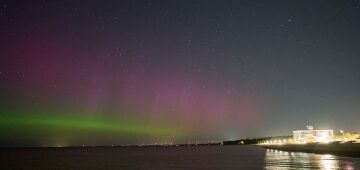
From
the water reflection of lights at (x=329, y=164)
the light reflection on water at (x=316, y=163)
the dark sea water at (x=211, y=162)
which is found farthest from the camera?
the dark sea water at (x=211, y=162)

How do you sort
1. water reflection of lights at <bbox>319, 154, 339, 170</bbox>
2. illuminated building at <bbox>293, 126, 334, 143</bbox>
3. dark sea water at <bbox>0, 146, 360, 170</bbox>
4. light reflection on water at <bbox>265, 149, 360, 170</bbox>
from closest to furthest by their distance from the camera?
water reflection of lights at <bbox>319, 154, 339, 170</bbox>, light reflection on water at <bbox>265, 149, 360, 170</bbox>, dark sea water at <bbox>0, 146, 360, 170</bbox>, illuminated building at <bbox>293, 126, 334, 143</bbox>

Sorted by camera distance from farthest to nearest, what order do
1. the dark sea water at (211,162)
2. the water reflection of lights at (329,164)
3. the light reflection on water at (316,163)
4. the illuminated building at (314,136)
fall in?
the illuminated building at (314,136) → the dark sea water at (211,162) → the light reflection on water at (316,163) → the water reflection of lights at (329,164)

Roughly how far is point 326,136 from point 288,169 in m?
101

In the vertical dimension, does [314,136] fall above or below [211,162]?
above

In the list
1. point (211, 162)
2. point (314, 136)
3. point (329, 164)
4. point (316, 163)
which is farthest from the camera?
point (314, 136)

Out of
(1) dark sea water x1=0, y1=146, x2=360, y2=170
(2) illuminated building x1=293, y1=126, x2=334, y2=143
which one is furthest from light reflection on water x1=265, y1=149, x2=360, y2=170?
(2) illuminated building x1=293, y1=126, x2=334, y2=143

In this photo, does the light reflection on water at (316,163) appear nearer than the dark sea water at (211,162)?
Yes

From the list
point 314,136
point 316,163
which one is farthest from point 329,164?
point 314,136

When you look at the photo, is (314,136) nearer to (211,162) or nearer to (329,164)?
(211,162)

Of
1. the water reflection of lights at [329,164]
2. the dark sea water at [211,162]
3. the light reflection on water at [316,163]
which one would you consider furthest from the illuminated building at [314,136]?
the water reflection of lights at [329,164]

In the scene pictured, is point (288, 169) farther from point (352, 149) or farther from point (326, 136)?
Result: point (326, 136)

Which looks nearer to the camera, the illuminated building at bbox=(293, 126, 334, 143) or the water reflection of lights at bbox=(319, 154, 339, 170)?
the water reflection of lights at bbox=(319, 154, 339, 170)

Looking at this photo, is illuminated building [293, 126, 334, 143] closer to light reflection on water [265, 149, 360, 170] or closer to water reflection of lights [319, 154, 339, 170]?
light reflection on water [265, 149, 360, 170]

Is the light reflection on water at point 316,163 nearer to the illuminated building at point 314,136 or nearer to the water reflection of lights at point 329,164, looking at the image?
the water reflection of lights at point 329,164
